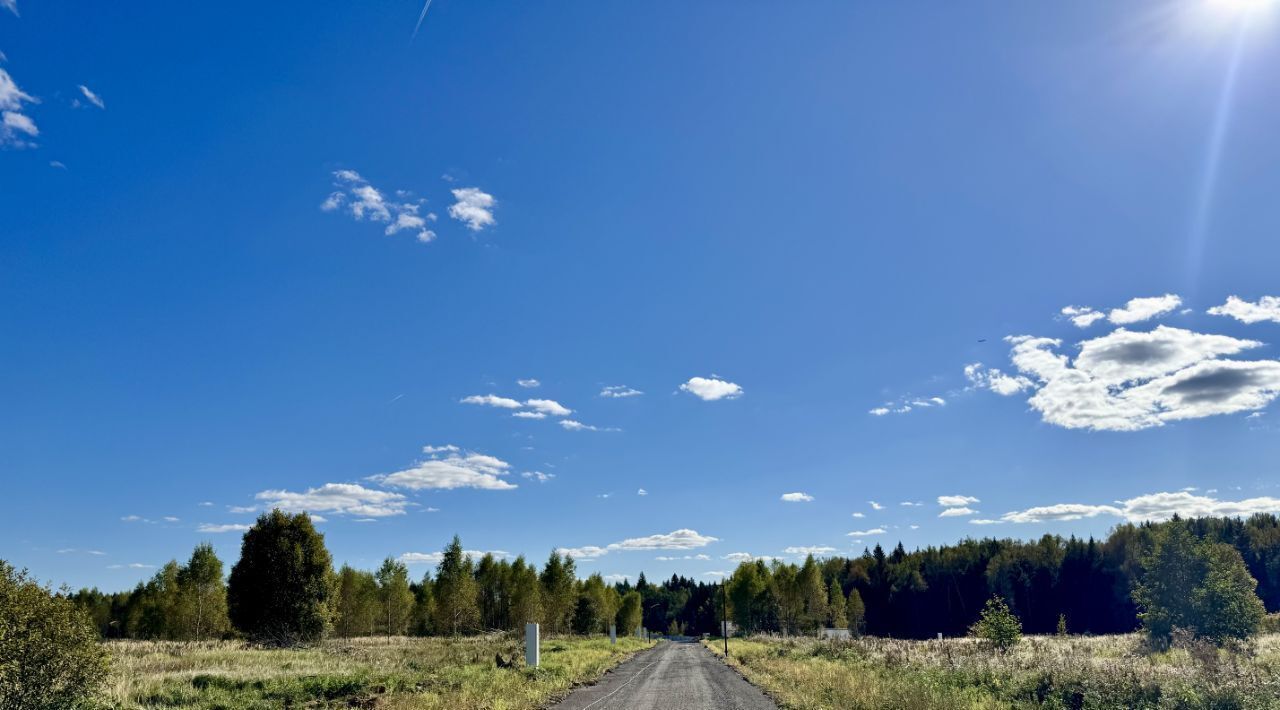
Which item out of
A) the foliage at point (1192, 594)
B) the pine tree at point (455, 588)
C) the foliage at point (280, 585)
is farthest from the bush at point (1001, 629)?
the pine tree at point (455, 588)

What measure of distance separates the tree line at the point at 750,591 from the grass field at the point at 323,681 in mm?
12845

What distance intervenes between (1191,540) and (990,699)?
3056 centimetres

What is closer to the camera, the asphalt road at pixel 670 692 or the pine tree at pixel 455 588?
the asphalt road at pixel 670 692

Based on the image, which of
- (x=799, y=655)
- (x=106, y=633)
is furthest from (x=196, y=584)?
(x=799, y=655)

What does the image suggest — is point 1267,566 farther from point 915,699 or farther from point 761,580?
point 915,699

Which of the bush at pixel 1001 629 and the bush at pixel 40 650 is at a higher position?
the bush at pixel 40 650

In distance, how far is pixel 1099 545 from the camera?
406ft

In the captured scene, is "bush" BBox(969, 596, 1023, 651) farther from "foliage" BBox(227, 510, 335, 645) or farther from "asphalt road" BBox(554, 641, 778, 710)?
"foliage" BBox(227, 510, 335, 645)

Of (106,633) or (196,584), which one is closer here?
(196,584)

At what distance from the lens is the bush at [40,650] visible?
14.5m

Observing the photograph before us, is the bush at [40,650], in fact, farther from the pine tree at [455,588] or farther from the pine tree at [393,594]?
the pine tree at [393,594]

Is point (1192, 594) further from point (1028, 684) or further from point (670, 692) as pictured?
point (670, 692)

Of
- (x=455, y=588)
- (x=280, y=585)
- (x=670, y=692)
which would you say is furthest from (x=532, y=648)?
(x=455, y=588)

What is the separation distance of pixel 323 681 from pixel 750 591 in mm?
85985
